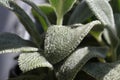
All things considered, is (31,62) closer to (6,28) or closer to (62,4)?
(62,4)

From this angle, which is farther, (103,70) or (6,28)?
(6,28)

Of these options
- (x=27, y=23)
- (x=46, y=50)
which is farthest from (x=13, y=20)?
(x=46, y=50)

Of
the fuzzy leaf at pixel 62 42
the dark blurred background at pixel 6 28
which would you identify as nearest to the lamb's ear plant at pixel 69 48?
the fuzzy leaf at pixel 62 42

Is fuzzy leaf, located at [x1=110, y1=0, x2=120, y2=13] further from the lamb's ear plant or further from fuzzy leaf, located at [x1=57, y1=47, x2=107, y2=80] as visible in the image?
fuzzy leaf, located at [x1=57, y1=47, x2=107, y2=80]

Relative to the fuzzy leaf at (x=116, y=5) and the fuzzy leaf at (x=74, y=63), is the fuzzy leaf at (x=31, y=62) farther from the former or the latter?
the fuzzy leaf at (x=116, y=5)

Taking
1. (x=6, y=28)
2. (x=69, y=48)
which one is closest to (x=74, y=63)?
(x=69, y=48)

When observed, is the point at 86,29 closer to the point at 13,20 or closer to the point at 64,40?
the point at 64,40

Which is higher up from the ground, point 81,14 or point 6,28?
point 81,14
